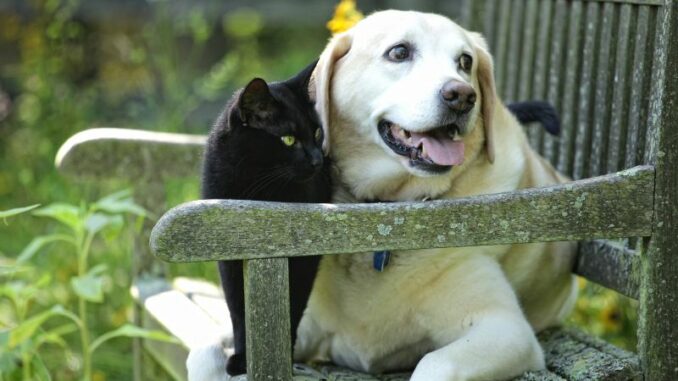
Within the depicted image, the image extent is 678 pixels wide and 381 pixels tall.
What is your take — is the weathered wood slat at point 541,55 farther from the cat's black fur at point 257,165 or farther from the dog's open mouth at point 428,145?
the cat's black fur at point 257,165

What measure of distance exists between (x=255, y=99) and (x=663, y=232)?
1013mm

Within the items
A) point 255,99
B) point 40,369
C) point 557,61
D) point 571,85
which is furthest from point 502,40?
point 40,369

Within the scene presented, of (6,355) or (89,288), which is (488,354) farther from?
(6,355)

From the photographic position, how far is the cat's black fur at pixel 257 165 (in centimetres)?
227

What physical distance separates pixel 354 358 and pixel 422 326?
198mm

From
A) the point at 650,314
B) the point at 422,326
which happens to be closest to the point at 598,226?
the point at 650,314

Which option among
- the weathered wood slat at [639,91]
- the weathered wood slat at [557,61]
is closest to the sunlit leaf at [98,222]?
the weathered wood slat at [557,61]

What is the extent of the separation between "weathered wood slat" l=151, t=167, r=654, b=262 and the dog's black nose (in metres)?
0.30

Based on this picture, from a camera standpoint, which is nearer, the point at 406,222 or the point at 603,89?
the point at 406,222

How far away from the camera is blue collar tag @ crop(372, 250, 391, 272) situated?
2535 millimetres

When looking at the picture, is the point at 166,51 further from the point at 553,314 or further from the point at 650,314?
the point at 650,314

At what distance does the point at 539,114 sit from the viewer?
2895 millimetres

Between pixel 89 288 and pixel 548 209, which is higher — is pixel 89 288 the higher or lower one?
the lower one

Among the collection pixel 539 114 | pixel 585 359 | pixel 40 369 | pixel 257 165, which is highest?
pixel 539 114
